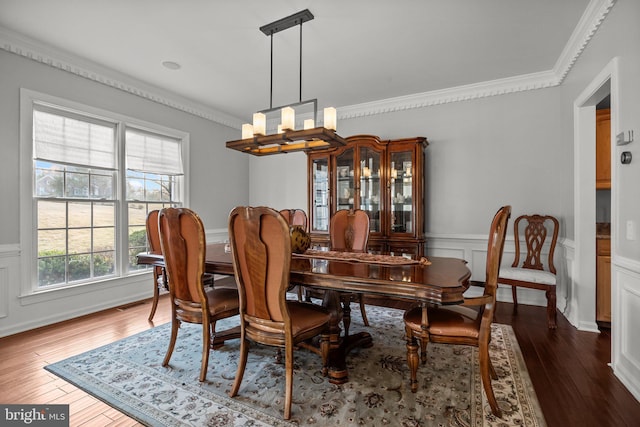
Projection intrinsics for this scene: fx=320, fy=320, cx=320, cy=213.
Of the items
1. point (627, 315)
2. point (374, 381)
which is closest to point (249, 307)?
point (374, 381)

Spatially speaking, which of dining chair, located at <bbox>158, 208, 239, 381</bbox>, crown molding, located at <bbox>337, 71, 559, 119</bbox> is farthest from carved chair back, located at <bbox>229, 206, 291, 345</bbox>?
crown molding, located at <bbox>337, 71, 559, 119</bbox>

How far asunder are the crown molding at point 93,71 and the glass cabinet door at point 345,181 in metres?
2.16

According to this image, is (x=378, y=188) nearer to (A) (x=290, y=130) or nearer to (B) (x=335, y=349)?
(A) (x=290, y=130)

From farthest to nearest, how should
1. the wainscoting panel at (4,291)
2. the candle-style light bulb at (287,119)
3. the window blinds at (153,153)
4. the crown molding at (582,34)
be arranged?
the window blinds at (153,153) → the wainscoting panel at (4,291) → the candle-style light bulb at (287,119) → the crown molding at (582,34)

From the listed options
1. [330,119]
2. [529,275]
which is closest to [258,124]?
[330,119]

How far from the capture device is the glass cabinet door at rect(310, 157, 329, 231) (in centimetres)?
454

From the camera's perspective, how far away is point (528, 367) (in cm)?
221

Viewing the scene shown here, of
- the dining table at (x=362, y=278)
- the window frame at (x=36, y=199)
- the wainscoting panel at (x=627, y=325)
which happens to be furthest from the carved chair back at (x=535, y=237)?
the window frame at (x=36, y=199)

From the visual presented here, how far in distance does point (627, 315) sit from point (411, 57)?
2746mm

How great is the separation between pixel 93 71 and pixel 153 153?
1.08 m

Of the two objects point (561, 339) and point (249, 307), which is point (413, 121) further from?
point (249, 307)

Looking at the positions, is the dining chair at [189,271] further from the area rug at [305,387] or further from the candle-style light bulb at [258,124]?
the candle-style light bulb at [258,124]

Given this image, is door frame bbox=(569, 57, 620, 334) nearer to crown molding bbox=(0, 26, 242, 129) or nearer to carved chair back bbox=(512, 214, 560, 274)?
carved chair back bbox=(512, 214, 560, 274)

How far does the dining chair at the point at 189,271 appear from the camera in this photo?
6.64ft
